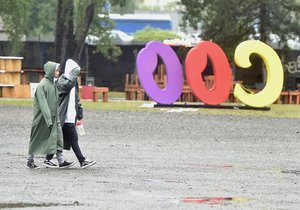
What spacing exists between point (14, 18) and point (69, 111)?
25.9 metres

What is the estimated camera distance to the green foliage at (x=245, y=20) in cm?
4316

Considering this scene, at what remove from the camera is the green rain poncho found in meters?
15.3

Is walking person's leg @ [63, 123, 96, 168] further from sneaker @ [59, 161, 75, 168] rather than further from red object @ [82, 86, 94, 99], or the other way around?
red object @ [82, 86, 94, 99]

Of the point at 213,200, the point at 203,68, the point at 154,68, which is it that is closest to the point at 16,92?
the point at 154,68

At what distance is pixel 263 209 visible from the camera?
1142cm

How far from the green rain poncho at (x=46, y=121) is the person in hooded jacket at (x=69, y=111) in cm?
16

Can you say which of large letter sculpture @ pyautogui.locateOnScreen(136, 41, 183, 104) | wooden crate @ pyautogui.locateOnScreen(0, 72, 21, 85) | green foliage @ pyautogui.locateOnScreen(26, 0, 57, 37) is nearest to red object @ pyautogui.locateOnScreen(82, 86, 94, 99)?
wooden crate @ pyautogui.locateOnScreen(0, 72, 21, 85)

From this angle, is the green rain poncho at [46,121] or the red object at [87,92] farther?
the red object at [87,92]

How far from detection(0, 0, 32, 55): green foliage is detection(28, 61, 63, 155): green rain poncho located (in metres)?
24.0

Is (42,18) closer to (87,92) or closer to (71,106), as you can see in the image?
(87,92)

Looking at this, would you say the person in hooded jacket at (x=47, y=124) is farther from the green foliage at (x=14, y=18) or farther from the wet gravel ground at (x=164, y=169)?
the green foliage at (x=14, y=18)

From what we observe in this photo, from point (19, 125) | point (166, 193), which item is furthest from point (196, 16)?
point (166, 193)

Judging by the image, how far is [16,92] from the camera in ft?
124

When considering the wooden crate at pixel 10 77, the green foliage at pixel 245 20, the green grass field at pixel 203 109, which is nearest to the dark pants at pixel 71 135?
the green grass field at pixel 203 109
